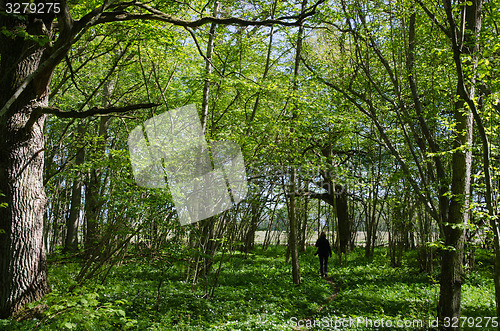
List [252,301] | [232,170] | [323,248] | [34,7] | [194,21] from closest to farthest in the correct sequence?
[34,7] < [194,21] < [252,301] < [232,170] < [323,248]

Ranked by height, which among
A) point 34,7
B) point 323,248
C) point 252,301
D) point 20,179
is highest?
point 34,7

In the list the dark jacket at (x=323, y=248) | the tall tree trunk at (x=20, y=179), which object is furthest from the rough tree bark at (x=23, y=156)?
the dark jacket at (x=323, y=248)

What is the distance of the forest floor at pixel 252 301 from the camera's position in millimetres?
3945

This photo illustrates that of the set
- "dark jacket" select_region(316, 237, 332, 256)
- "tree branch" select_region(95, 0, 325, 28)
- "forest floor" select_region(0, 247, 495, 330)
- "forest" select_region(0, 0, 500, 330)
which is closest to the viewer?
"forest floor" select_region(0, 247, 495, 330)

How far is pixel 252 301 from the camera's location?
23.2 ft

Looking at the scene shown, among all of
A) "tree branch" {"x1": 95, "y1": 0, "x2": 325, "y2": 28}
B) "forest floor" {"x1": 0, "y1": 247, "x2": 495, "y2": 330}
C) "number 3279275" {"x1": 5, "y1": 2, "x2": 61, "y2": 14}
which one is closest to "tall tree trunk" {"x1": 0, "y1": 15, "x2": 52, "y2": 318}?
"number 3279275" {"x1": 5, "y1": 2, "x2": 61, "y2": 14}

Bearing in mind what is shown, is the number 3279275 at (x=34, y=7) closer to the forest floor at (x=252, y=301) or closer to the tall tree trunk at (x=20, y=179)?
the tall tree trunk at (x=20, y=179)

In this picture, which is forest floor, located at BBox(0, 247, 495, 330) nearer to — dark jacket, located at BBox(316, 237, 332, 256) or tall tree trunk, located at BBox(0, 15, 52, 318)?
tall tree trunk, located at BBox(0, 15, 52, 318)

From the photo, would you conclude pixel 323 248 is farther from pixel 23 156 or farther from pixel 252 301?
pixel 23 156

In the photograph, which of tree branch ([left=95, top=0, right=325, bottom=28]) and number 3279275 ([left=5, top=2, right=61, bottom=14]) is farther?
tree branch ([left=95, top=0, right=325, bottom=28])

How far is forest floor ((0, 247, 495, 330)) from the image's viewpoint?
3.95 m

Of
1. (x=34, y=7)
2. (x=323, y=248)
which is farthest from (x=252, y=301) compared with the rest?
(x=34, y=7)

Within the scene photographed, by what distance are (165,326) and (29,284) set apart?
6.32ft

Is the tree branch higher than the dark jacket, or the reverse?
the tree branch
